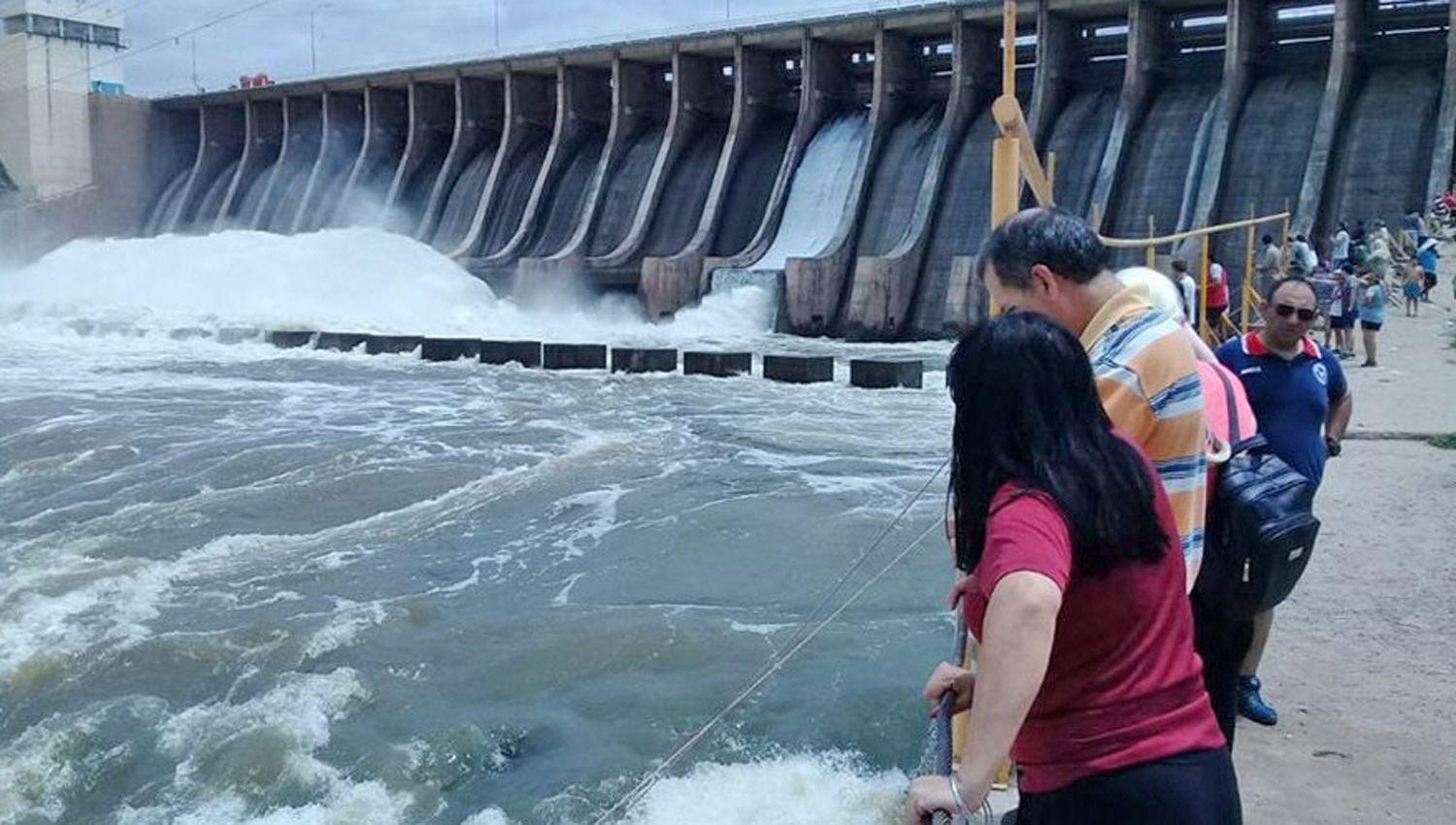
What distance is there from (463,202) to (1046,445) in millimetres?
29878

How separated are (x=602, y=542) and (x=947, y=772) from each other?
21.8 feet

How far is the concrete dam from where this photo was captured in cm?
1995

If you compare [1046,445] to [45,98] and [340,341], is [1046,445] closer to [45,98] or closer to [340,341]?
[340,341]

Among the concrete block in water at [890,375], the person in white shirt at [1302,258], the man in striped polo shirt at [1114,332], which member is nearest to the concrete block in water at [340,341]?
the concrete block in water at [890,375]

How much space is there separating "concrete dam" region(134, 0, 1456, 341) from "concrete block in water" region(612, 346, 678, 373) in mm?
5318

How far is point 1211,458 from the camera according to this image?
8.97 feet

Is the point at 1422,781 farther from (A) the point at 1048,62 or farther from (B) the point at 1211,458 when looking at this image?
(A) the point at 1048,62

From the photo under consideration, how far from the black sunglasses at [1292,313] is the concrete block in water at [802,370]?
1259 centimetres

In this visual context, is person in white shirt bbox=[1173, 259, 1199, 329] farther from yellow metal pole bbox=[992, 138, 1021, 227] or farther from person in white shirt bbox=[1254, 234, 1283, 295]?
yellow metal pole bbox=[992, 138, 1021, 227]

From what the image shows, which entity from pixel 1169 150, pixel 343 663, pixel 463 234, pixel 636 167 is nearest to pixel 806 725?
pixel 343 663

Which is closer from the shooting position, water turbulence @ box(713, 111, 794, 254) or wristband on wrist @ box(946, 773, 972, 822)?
wristband on wrist @ box(946, 773, 972, 822)

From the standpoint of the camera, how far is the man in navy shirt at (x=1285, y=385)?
12.6ft

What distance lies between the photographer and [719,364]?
1708 cm

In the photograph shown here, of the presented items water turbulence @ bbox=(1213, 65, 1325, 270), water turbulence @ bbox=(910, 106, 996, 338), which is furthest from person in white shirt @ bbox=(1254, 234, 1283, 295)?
water turbulence @ bbox=(910, 106, 996, 338)
